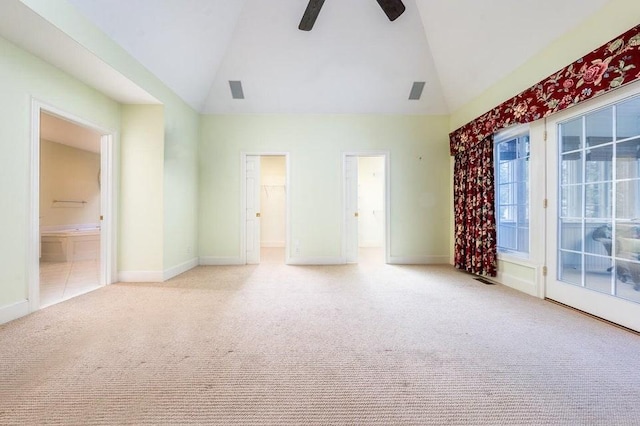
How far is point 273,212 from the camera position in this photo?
6.95 meters

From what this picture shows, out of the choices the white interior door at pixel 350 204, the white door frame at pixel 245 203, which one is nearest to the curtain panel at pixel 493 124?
the white interior door at pixel 350 204

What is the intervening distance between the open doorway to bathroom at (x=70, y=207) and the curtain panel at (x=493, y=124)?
4.89 meters

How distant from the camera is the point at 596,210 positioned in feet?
7.88

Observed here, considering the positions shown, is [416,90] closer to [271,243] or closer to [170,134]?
[170,134]

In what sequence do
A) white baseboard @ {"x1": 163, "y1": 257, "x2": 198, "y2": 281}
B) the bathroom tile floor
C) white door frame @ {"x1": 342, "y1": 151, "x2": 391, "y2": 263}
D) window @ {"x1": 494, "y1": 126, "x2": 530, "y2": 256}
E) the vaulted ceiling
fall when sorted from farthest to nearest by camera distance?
white door frame @ {"x1": 342, "y1": 151, "x2": 391, "y2": 263} < white baseboard @ {"x1": 163, "y1": 257, "x2": 198, "y2": 281} < window @ {"x1": 494, "y1": 126, "x2": 530, "y2": 256} < the bathroom tile floor < the vaulted ceiling

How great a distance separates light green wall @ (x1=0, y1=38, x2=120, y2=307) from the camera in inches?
86.4

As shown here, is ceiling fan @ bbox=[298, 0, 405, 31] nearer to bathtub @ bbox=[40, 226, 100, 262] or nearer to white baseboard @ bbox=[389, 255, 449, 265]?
white baseboard @ bbox=[389, 255, 449, 265]

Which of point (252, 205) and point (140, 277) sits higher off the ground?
point (252, 205)

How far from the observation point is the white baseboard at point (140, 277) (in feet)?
11.4

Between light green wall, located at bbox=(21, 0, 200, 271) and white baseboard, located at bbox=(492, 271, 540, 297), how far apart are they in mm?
4425

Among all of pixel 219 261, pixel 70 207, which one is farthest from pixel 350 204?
pixel 70 207

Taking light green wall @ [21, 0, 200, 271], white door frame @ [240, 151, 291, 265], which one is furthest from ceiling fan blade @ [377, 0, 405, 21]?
light green wall @ [21, 0, 200, 271]

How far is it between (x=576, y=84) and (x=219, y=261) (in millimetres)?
4941

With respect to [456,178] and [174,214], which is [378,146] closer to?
[456,178]
